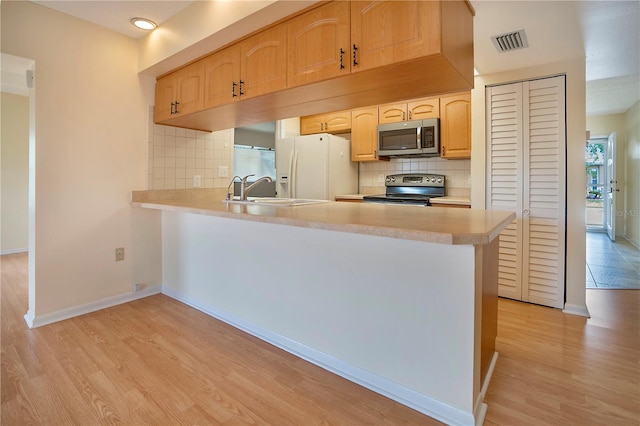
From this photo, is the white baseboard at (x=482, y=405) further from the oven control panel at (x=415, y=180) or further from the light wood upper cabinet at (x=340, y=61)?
the oven control panel at (x=415, y=180)

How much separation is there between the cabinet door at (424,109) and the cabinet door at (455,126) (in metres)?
0.05

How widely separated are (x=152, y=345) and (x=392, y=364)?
1539mm

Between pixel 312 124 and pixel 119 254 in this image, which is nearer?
pixel 119 254

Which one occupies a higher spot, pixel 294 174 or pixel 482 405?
pixel 294 174

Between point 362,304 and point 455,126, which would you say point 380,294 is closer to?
point 362,304

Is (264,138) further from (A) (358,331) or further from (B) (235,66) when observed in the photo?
(A) (358,331)

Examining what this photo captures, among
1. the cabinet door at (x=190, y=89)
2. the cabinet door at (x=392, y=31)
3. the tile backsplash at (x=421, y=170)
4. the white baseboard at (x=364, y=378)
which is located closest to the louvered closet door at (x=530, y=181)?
the tile backsplash at (x=421, y=170)

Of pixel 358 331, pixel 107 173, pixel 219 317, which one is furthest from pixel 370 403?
pixel 107 173

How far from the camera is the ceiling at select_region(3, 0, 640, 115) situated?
1.92 m

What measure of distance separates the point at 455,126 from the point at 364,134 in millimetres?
1084

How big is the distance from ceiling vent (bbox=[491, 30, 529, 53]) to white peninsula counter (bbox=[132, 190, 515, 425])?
1.38 metres

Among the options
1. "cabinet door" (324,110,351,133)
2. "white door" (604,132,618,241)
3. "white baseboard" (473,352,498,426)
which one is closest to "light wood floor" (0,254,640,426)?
"white baseboard" (473,352,498,426)

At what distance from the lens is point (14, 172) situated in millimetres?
4605

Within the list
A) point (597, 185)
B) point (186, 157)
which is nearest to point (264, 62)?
point (186, 157)
